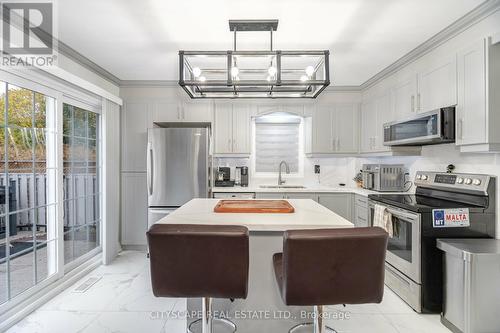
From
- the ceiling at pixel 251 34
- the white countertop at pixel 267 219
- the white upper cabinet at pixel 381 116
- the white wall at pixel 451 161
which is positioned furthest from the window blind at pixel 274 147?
the white countertop at pixel 267 219

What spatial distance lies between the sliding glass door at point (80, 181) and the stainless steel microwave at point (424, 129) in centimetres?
365

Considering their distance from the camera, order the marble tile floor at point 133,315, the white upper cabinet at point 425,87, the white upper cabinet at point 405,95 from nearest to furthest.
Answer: the marble tile floor at point 133,315, the white upper cabinet at point 425,87, the white upper cabinet at point 405,95

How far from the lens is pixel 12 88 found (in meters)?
2.28

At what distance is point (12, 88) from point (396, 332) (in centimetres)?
367

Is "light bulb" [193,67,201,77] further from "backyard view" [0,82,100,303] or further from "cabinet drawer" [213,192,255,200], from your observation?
"cabinet drawer" [213,192,255,200]

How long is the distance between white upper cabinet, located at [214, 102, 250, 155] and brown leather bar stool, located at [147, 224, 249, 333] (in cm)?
278

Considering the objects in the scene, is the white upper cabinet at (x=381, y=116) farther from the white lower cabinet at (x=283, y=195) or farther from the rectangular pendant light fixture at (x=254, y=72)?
the rectangular pendant light fixture at (x=254, y=72)

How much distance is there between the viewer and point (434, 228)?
7.38ft

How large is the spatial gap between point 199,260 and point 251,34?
207 cm

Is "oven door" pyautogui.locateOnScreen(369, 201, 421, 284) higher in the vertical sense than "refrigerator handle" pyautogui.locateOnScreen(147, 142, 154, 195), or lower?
lower

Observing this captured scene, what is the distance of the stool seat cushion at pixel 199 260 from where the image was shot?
50.2 inches

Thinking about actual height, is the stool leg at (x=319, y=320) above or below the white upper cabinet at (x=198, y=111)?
below

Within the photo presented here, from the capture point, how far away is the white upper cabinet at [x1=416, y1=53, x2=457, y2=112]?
2.36 metres

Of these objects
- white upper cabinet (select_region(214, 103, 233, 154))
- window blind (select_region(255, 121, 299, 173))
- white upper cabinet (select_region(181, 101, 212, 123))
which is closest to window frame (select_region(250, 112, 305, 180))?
window blind (select_region(255, 121, 299, 173))
